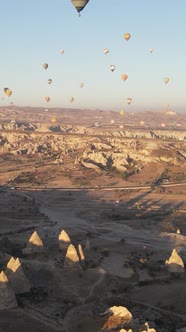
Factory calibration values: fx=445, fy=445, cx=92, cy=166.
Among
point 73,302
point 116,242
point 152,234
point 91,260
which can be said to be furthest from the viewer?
point 152,234

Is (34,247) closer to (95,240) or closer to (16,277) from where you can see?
(16,277)

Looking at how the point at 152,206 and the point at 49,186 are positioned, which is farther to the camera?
the point at 49,186

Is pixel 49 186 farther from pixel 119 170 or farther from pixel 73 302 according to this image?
pixel 73 302

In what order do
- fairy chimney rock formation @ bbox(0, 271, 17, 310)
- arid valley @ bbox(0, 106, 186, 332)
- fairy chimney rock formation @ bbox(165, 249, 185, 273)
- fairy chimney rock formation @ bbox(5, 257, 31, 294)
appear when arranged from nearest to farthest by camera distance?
fairy chimney rock formation @ bbox(0, 271, 17, 310) < arid valley @ bbox(0, 106, 186, 332) < fairy chimney rock formation @ bbox(5, 257, 31, 294) < fairy chimney rock formation @ bbox(165, 249, 185, 273)

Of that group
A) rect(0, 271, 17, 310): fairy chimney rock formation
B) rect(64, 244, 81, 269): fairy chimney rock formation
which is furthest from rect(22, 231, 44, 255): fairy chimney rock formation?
rect(0, 271, 17, 310): fairy chimney rock formation

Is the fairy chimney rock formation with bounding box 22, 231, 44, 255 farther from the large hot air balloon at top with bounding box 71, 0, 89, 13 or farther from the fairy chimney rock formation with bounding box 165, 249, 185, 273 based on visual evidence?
the large hot air balloon at top with bounding box 71, 0, 89, 13

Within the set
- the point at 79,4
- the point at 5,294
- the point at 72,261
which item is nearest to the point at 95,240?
the point at 72,261

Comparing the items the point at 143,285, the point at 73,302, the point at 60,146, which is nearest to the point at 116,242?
the point at 143,285
